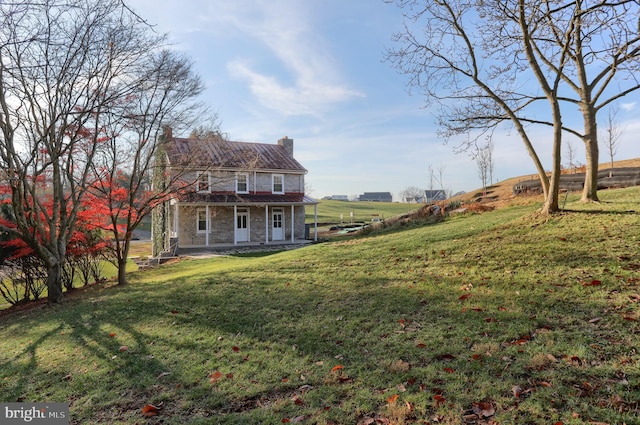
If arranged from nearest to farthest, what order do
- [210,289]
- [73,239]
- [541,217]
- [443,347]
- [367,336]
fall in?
1. [443,347]
2. [367,336]
3. [210,289]
4. [541,217]
5. [73,239]

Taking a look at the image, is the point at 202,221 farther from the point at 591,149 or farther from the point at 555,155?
the point at 591,149

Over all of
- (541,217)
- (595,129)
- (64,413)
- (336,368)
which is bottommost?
(64,413)

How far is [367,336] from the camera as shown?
4.47m

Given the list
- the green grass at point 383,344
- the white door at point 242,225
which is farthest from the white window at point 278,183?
the green grass at point 383,344

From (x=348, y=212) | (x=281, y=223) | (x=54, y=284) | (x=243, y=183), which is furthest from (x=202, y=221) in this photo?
(x=348, y=212)

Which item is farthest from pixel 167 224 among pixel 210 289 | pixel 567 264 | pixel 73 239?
pixel 567 264

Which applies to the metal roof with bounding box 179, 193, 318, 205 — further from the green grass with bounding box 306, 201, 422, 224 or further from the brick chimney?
the green grass with bounding box 306, 201, 422, 224

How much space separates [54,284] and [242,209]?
1320cm

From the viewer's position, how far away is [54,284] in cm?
1041

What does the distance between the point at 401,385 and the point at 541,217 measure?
763 centimetres

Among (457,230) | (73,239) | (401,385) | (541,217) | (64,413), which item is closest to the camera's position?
(401,385)

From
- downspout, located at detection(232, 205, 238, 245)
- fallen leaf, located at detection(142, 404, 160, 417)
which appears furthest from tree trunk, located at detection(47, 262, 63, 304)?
downspout, located at detection(232, 205, 238, 245)

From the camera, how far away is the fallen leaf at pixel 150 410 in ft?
10.8

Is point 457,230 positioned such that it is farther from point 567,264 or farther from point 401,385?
point 401,385
